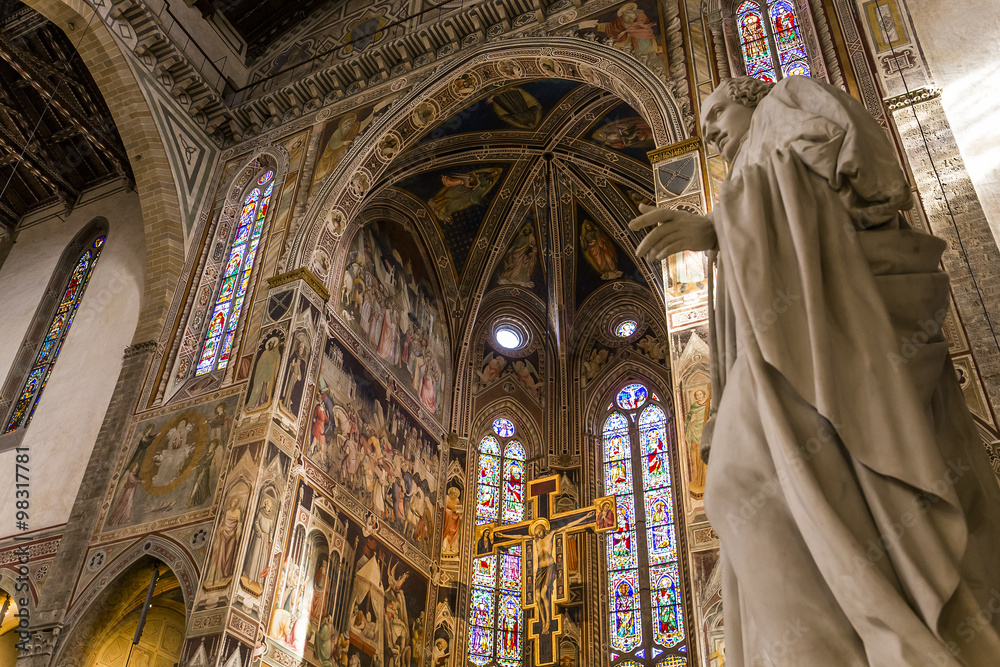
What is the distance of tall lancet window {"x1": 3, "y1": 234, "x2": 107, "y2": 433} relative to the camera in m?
12.7

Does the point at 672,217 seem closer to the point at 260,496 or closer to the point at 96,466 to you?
the point at 260,496

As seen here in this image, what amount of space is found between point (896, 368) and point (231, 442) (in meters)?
8.63

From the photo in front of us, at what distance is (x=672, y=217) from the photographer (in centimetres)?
241

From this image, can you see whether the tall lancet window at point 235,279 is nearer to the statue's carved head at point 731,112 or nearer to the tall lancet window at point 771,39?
the tall lancet window at point 771,39

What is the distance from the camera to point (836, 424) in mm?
1964

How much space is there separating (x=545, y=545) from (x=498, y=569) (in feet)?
12.0

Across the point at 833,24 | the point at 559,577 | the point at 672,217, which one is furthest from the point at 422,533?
the point at 672,217

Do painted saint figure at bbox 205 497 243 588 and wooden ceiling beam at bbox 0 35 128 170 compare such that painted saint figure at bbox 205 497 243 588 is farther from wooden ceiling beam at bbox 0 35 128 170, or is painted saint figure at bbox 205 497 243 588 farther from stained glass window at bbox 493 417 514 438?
wooden ceiling beam at bbox 0 35 128 170

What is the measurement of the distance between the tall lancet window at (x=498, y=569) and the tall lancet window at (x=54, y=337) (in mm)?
6382

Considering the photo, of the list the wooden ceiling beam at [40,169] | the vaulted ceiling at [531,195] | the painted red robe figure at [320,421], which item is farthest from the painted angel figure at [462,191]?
the wooden ceiling beam at [40,169]

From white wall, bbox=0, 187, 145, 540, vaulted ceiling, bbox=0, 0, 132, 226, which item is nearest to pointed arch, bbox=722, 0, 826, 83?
white wall, bbox=0, 187, 145, 540

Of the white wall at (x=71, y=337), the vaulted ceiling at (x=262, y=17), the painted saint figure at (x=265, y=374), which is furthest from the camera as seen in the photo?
the vaulted ceiling at (x=262, y=17)

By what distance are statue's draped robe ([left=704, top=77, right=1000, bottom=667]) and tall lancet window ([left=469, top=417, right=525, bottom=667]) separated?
10.4 m

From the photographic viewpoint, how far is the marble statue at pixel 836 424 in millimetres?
1824
